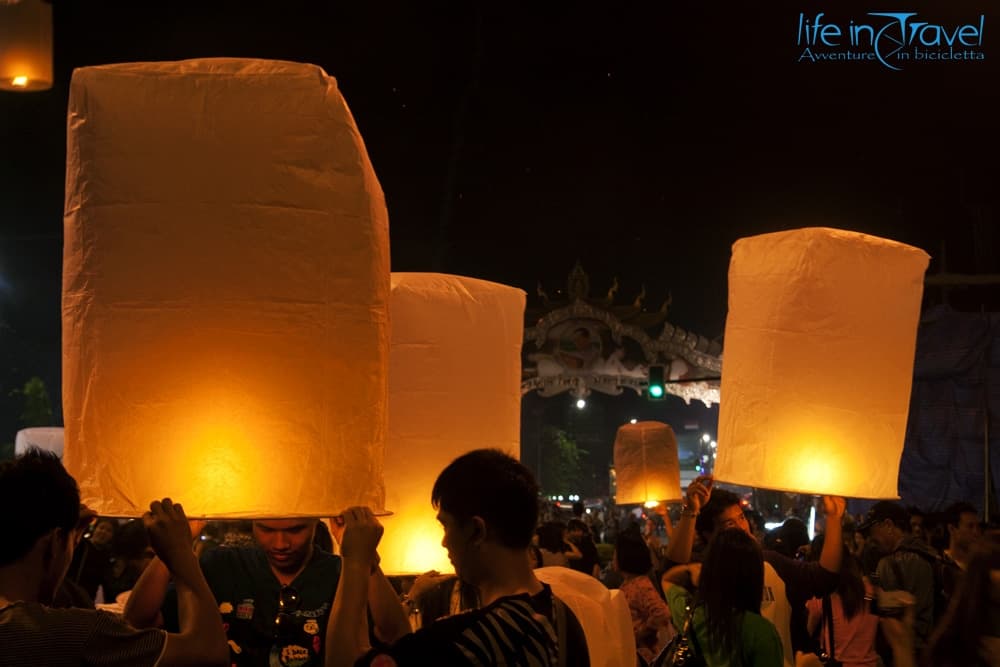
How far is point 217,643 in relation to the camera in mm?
2646

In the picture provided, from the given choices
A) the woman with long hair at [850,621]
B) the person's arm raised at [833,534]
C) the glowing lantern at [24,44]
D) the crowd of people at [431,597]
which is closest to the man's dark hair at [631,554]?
the crowd of people at [431,597]

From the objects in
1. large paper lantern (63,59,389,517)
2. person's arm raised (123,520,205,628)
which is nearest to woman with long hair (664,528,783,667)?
large paper lantern (63,59,389,517)

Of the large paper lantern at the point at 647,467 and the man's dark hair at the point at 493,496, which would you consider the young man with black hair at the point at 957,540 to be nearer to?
the large paper lantern at the point at 647,467

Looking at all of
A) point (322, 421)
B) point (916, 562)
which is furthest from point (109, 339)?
point (916, 562)

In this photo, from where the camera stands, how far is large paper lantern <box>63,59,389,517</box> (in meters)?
2.99

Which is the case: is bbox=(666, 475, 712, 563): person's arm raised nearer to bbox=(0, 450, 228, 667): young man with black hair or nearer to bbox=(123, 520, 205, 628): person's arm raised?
bbox=(123, 520, 205, 628): person's arm raised

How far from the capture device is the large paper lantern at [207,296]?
299 cm

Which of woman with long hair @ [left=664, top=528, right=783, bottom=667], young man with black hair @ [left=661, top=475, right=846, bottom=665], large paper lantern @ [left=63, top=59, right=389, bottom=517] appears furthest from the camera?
young man with black hair @ [left=661, top=475, right=846, bottom=665]

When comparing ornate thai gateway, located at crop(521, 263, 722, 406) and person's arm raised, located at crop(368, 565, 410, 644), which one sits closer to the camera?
person's arm raised, located at crop(368, 565, 410, 644)

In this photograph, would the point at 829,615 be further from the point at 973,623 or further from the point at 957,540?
the point at 957,540

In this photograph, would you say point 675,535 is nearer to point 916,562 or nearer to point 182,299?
point 916,562

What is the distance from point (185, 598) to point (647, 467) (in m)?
7.41


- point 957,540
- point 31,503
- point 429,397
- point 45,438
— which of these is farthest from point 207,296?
point 45,438

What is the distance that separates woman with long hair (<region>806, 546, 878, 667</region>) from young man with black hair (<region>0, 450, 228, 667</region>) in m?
4.49
